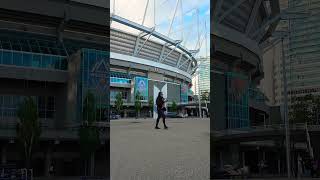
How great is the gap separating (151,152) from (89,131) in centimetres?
2832

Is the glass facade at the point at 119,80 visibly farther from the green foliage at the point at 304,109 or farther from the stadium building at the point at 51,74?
the green foliage at the point at 304,109

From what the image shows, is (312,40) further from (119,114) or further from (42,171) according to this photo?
(119,114)

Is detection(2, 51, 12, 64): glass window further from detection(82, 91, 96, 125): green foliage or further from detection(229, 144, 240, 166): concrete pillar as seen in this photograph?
detection(229, 144, 240, 166): concrete pillar

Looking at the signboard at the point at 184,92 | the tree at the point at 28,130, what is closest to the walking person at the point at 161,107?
the signboard at the point at 184,92

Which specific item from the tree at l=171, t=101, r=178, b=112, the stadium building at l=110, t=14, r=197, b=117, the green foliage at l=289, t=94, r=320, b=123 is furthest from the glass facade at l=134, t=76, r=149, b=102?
the green foliage at l=289, t=94, r=320, b=123

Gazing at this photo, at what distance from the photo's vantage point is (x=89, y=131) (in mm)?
33469

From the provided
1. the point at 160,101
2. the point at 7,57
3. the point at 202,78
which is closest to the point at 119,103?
the point at 160,101

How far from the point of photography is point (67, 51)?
37.2 meters

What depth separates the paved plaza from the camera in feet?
18.6

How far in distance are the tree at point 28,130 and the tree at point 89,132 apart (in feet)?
11.6

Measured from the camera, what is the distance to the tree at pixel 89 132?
32375 mm

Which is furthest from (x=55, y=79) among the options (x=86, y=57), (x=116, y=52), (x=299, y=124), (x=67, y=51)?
(x=116, y=52)

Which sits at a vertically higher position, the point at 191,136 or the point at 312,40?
the point at 312,40

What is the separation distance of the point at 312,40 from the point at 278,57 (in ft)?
30.5
